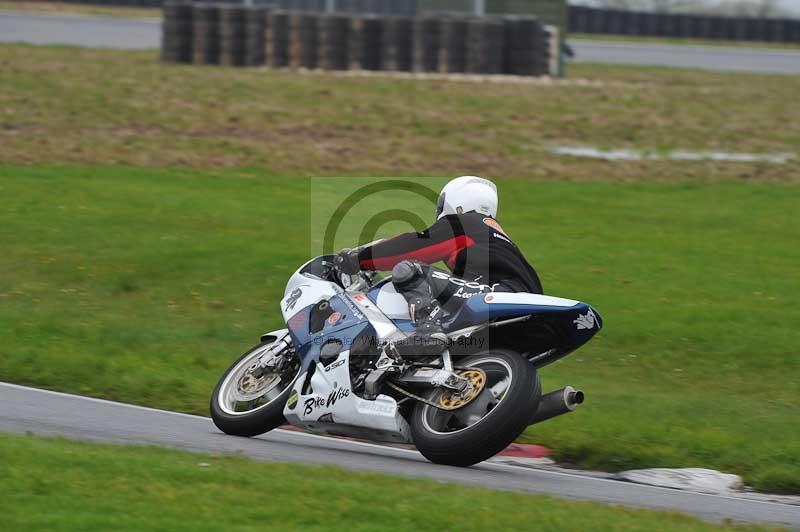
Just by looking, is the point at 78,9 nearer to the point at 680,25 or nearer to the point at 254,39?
the point at 254,39

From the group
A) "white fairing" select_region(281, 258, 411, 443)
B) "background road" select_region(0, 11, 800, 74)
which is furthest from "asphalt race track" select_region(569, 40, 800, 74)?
"white fairing" select_region(281, 258, 411, 443)

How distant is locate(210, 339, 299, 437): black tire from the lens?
790 cm

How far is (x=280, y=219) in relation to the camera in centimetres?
1495

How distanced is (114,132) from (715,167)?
30.8 feet

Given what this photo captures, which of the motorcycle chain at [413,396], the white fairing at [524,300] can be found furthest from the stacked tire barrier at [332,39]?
the white fairing at [524,300]

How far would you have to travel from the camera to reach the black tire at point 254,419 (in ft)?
25.9

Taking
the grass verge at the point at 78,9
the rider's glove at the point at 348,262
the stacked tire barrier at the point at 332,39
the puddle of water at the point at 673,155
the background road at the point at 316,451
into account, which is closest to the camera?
the background road at the point at 316,451

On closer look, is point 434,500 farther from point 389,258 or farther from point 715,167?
point 715,167

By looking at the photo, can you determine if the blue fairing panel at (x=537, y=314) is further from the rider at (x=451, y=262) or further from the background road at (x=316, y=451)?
the background road at (x=316, y=451)

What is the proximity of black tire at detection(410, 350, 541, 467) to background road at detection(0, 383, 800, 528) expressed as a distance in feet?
0.42

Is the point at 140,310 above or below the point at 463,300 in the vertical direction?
below

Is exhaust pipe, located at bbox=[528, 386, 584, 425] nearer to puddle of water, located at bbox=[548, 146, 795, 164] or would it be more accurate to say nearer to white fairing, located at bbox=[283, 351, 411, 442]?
white fairing, located at bbox=[283, 351, 411, 442]

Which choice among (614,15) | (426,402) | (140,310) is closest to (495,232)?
(426,402)

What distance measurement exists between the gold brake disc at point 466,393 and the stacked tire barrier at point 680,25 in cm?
4055
